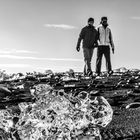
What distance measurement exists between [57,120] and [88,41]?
12.6m

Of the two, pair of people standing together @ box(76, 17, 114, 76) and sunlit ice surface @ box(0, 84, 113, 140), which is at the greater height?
pair of people standing together @ box(76, 17, 114, 76)

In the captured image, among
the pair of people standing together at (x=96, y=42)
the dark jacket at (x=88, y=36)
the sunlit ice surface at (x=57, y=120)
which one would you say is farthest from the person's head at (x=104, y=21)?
the sunlit ice surface at (x=57, y=120)

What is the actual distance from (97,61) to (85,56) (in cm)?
57

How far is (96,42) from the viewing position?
16047 millimetres

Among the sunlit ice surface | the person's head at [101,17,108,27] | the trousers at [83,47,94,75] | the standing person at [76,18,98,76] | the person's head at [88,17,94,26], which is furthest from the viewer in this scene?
the trousers at [83,47,94,75]

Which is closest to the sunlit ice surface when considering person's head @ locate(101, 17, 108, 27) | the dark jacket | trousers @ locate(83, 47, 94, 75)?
person's head @ locate(101, 17, 108, 27)

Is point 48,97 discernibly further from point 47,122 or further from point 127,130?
point 127,130

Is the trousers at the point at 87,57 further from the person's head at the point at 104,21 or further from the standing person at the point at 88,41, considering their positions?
the person's head at the point at 104,21

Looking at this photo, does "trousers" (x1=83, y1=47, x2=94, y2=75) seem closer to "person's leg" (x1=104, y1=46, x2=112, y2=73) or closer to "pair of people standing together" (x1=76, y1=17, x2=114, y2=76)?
"pair of people standing together" (x1=76, y1=17, x2=114, y2=76)

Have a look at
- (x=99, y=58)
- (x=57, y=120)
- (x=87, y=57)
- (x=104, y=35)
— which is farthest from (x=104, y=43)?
(x=57, y=120)

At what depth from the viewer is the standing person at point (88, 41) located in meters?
15.6

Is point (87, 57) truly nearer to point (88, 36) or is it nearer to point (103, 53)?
point (103, 53)

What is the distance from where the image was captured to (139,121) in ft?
14.2

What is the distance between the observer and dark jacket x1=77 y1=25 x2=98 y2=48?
15.7m
